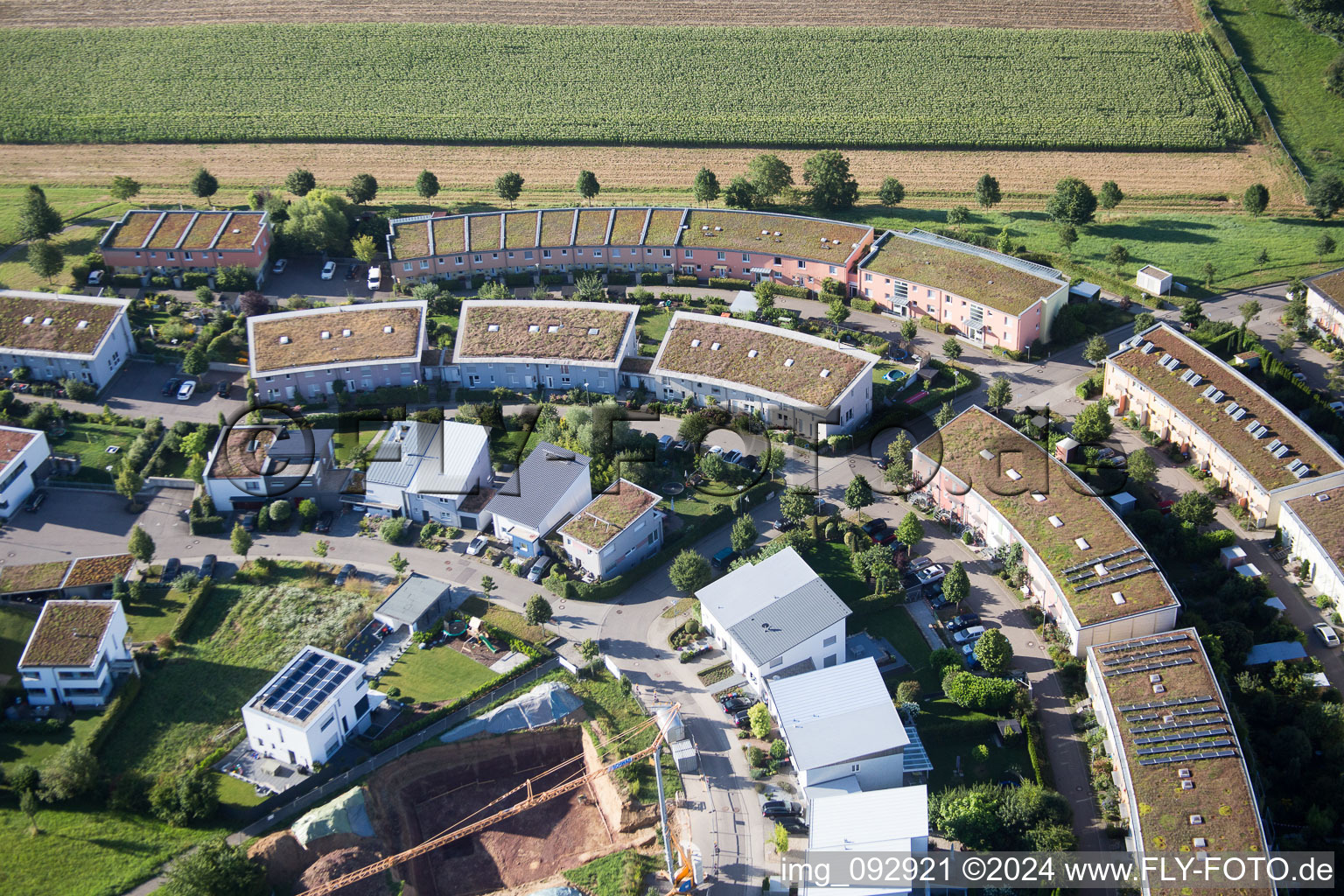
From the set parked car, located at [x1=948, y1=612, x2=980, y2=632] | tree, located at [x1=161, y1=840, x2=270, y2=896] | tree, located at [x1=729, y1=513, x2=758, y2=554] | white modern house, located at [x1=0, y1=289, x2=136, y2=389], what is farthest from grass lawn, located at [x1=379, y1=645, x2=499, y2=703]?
white modern house, located at [x1=0, y1=289, x2=136, y2=389]

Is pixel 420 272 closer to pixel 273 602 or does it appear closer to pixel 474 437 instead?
pixel 474 437

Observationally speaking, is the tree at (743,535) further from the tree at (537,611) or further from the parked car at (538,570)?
the tree at (537,611)

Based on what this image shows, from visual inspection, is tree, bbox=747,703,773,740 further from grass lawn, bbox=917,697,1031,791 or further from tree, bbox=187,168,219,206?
tree, bbox=187,168,219,206

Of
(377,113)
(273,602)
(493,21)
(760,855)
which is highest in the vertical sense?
(493,21)

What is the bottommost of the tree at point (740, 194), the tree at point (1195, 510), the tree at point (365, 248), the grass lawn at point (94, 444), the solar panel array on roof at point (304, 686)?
the solar panel array on roof at point (304, 686)

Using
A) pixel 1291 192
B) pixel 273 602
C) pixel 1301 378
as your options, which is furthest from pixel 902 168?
pixel 273 602

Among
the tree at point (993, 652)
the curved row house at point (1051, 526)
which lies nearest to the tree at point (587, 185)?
the curved row house at point (1051, 526)

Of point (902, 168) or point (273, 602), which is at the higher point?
point (902, 168)
